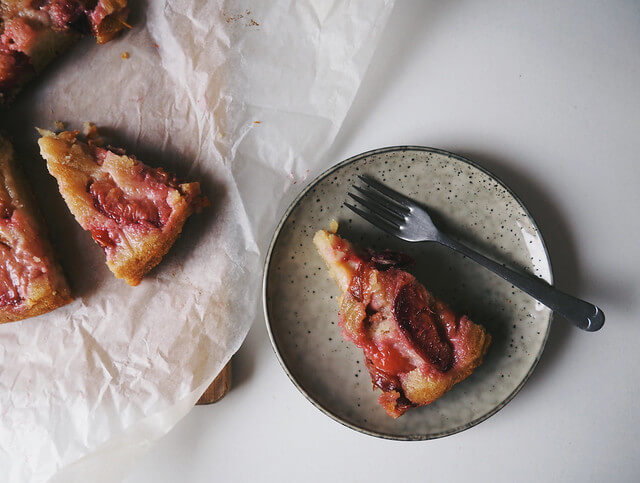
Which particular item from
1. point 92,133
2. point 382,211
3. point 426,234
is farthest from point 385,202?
point 92,133

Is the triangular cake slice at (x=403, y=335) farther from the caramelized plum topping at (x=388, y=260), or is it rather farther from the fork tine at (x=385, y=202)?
the fork tine at (x=385, y=202)

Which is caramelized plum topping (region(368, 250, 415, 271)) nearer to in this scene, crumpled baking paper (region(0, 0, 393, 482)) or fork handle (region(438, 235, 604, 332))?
fork handle (region(438, 235, 604, 332))

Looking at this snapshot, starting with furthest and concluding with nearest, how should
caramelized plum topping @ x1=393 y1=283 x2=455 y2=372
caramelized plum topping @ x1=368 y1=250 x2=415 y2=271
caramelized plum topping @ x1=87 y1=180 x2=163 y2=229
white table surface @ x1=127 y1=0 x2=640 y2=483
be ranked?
1. white table surface @ x1=127 y1=0 x2=640 y2=483
2. caramelized plum topping @ x1=87 y1=180 x2=163 y2=229
3. caramelized plum topping @ x1=368 y1=250 x2=415 y2=271
4. caramelized plum topping @ x1=393 y1=283 x2=455 y2=372

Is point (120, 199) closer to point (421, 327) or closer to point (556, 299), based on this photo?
point (421, 327)

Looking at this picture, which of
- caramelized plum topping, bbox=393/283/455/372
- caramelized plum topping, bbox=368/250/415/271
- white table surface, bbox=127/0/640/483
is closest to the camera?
caramelized plum topping, bbox=393/283/455/372

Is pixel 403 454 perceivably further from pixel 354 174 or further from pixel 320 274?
pixel 354 174

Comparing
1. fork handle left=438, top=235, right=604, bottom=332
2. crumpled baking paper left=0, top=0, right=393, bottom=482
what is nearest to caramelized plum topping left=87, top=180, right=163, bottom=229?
crumpled baking paper left=0, top=0, right=393, bottom=482

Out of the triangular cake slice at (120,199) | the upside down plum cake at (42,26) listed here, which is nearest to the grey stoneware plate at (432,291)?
the triangular cake slice at (120,199)
